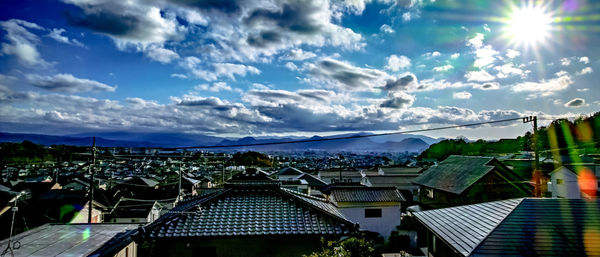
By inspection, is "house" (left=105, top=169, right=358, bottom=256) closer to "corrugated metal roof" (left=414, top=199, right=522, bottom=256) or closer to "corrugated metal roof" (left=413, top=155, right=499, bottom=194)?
"corrugated metal roof" (left=414, top=199, right=522, bottom=256)

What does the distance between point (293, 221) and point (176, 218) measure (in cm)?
443

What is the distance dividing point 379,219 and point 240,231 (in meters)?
18.3

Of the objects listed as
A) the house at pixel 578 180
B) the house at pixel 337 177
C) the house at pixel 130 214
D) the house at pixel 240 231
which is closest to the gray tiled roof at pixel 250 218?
the house at pixel 240 231

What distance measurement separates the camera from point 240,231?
10312 mm

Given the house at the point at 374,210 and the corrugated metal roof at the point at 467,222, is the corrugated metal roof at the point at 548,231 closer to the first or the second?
the corrugated metal roof at the point at 467,222

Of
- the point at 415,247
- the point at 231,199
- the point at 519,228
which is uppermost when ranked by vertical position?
the point at 231,199

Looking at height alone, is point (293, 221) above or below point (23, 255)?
above

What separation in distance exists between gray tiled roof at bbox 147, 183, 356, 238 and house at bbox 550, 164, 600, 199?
3604cm

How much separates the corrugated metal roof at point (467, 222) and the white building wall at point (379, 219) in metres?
10.3

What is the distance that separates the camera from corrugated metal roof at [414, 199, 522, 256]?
10.5 metres

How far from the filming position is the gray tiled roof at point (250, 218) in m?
10.4

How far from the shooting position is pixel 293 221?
10.9 metres

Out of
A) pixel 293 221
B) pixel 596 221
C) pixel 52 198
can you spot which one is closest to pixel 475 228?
pixel 596 221

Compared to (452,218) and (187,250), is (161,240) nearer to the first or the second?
(187,250)
